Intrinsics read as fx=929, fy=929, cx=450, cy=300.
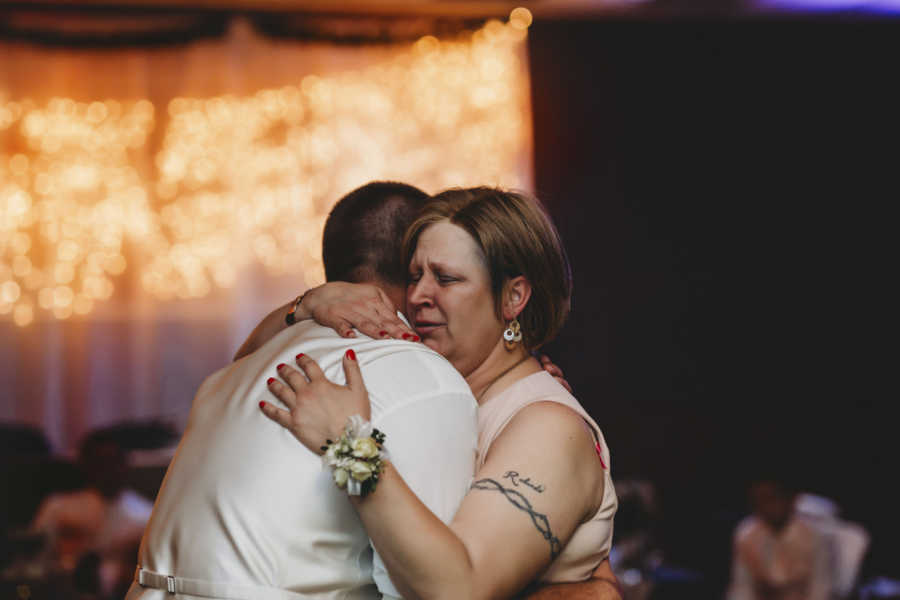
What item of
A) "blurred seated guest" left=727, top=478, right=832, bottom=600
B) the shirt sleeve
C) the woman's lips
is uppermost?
the woman's lips

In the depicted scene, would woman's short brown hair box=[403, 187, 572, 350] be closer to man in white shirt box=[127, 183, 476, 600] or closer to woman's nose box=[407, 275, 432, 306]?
woman's nose box=[407, 275, 432, 306]

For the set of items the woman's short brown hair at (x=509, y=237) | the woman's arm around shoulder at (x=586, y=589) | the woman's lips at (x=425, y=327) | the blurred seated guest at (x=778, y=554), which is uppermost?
the woman's short brown hair at (x=509, y=237)

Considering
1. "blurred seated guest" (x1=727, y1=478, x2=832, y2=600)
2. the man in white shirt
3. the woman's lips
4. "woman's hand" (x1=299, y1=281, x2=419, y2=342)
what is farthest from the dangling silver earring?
"blurred seated guest" (x1=727, y1=478, x2=832, y2=600)

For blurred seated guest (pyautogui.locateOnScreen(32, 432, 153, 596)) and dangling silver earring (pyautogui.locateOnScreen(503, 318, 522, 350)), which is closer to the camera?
dangling silver earring (pyautogui.locateOnScreen(503, 318, 522, 350))

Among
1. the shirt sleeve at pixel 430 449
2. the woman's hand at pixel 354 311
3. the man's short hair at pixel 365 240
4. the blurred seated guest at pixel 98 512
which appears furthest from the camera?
the blurred seated guest at pixel 98 512

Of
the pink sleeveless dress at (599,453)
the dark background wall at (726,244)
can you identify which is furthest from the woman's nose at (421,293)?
the dark background wall at (726,244)

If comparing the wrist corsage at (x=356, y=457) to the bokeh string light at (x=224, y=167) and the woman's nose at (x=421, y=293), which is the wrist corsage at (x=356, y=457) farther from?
the bokeh string light at (x=224, y=167)

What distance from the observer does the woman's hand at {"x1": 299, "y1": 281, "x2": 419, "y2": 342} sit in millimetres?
1688

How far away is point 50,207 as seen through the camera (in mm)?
5711

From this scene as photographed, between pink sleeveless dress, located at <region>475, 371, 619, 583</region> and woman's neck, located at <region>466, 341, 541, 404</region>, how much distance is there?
49 millimetres

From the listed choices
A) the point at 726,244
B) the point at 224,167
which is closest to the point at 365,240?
the point at 224,167

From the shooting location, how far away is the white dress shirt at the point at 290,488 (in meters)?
1.44

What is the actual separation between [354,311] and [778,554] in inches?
156

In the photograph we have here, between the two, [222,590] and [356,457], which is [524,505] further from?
[222,590]
